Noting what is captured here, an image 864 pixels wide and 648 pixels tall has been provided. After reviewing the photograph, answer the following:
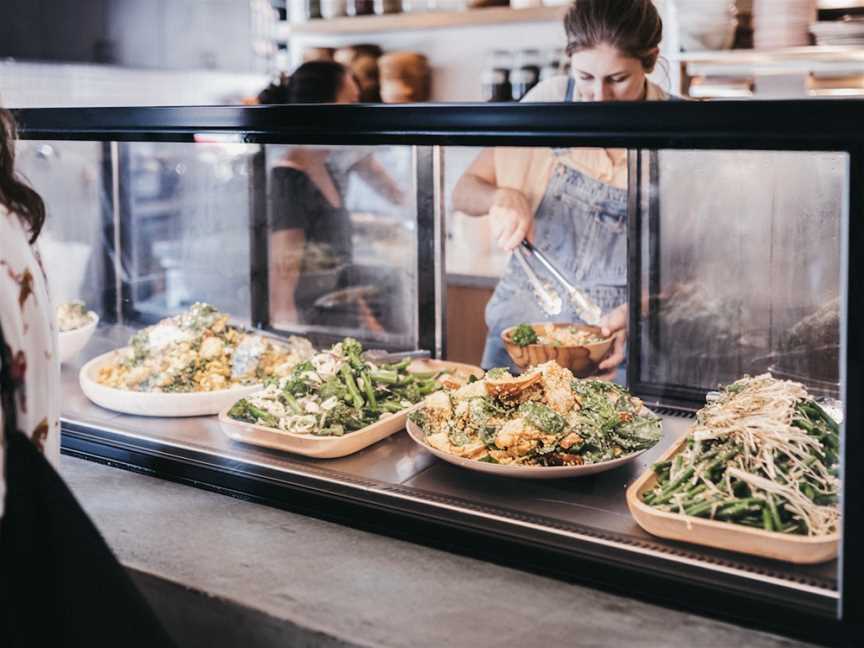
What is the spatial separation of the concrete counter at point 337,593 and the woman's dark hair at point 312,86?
212 cm

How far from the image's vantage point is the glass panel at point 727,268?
193cm

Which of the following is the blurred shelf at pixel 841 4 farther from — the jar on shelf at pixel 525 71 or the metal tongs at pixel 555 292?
the metal tongs at pixel 555 292

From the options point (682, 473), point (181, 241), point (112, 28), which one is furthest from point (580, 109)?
point (112, 28)

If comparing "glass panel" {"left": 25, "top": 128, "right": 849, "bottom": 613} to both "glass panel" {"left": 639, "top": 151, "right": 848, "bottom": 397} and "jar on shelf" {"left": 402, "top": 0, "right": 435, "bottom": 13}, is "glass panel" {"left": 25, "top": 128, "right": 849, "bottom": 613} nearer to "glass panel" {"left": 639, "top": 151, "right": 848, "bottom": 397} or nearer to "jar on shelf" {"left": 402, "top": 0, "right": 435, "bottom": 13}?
"glass panel" {"left": 639, "top": 151, "right": 848, "bottom": 397}

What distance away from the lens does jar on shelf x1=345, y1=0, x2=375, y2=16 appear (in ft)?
15.9

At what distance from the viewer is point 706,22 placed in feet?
12.6

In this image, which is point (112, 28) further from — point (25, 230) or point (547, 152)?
point (25, 230)

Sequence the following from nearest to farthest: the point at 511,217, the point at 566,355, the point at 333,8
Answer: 1. the point at 566,355
2. the point at 511,217
3. the point at 333,8

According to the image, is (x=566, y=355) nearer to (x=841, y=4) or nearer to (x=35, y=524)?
(x=35, y=524)

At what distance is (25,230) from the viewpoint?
1.33m

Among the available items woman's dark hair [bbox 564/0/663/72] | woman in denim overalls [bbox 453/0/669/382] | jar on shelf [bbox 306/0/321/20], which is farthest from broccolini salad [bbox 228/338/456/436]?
jar on shelf [bbox 306/0/321/20]

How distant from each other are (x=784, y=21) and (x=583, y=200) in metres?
1.69

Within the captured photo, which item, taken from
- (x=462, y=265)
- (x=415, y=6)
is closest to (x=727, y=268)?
(x=462, y=265)

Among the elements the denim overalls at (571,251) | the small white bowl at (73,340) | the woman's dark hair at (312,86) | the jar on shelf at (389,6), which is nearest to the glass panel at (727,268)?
the denim overalls at (571,251)
